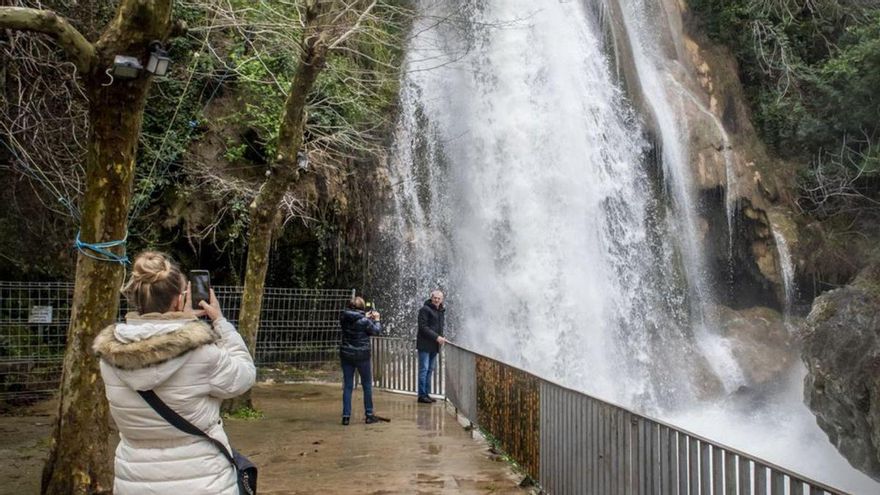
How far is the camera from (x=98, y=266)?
582 cm

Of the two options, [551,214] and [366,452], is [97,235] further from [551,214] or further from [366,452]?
[551,214]

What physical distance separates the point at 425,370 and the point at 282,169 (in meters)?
4.15

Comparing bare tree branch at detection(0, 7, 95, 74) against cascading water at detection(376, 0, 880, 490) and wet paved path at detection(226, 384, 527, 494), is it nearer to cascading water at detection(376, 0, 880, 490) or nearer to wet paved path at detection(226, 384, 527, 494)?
wet paved path at detection(226, 384, 527, 494)

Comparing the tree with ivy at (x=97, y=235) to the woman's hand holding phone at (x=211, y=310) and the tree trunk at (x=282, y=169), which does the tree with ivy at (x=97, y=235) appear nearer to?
the woman's hand holding phone at (x=211, y=310)

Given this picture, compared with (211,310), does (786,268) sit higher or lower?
higher

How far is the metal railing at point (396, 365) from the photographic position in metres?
13.3

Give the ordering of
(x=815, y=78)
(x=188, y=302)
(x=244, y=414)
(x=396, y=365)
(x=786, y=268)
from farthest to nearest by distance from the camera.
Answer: (x=815, y=78) → (x=786, y=268) → (x=396, y=365) → (x=244, y=414) → (x=188, y=302)

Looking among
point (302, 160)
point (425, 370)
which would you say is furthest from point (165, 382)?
point (425, 370)

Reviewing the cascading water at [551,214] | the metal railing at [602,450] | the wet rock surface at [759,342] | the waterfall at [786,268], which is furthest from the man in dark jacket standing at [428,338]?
the waterfall at [786,268]

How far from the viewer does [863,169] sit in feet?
68.6

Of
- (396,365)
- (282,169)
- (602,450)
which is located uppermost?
(282,169)

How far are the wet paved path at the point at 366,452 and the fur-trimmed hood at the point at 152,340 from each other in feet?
13.2

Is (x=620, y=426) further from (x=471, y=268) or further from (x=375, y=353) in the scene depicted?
(x=471, y=268)

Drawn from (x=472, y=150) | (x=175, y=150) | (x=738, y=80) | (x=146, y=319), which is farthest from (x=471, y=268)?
(x=146, y=319)
